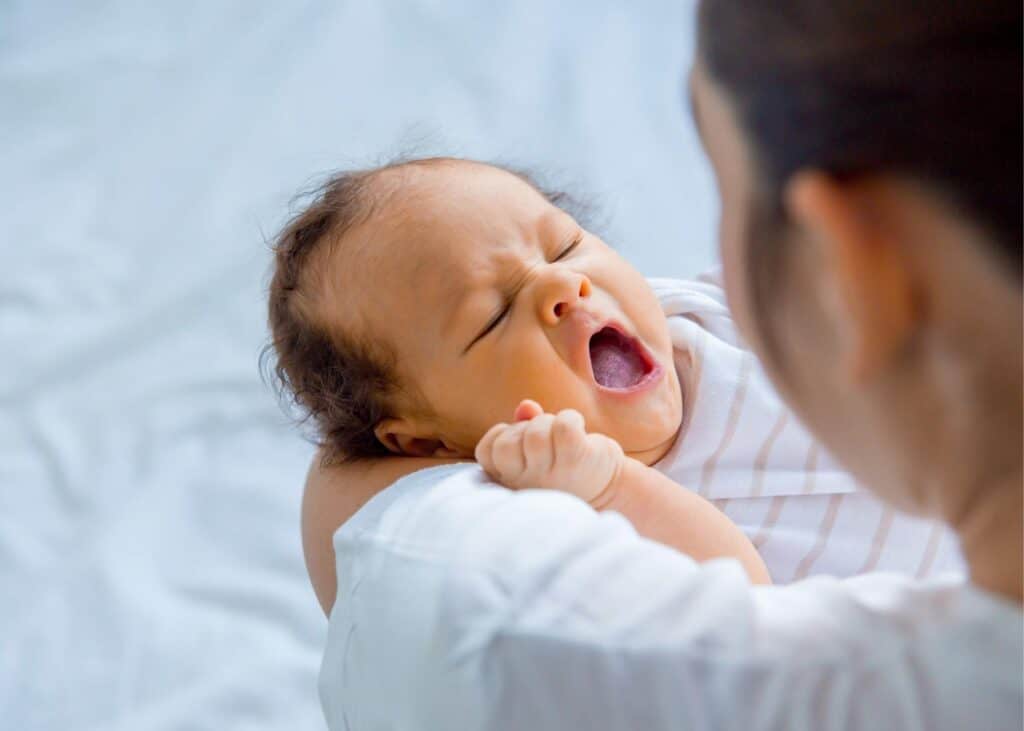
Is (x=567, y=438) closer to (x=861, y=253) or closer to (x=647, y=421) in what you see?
(x=647, y=421)

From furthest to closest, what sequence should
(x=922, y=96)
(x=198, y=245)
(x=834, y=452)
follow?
(x=198, y=245), (x=834, y=452), (x=922, y=96)

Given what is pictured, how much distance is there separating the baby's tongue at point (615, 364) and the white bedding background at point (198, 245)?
0.42 metres

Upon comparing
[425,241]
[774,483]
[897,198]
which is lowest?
[774,483]

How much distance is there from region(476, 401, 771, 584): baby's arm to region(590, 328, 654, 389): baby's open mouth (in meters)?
0.16

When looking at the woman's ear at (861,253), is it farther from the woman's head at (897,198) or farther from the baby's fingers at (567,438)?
the baby's fingers at (567,438)

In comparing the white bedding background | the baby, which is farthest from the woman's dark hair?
the white bedding background

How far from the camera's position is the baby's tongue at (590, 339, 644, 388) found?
41.8 inches

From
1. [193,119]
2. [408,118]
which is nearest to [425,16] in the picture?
[408,118]

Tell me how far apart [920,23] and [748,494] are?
593 millimetres

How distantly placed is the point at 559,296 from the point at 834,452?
438 mm

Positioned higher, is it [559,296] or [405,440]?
[559,296]

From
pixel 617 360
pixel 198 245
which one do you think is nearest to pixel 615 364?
pixel 617 360

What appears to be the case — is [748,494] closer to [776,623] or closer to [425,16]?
[776,623]

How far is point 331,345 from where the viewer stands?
3.59ft
